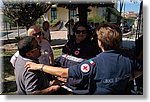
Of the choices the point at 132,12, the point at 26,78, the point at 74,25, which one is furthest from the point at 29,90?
the point at 132,12

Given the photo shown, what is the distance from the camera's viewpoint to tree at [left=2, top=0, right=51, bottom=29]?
2.62 meters

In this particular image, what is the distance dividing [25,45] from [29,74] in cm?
27

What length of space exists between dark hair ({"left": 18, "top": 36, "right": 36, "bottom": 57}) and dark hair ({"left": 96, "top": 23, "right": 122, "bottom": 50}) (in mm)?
615

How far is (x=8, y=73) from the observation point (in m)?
2.66

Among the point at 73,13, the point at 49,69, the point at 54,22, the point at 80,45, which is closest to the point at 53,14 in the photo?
the point at 54,22

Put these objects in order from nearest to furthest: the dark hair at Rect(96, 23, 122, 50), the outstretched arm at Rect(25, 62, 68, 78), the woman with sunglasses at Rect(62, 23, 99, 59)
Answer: the dark hair at Rect(96, 23, 122, 50) < the outstretched arm at Rect(25, 62, 68, 78) < the woman with sunglasses at Rect(62, 23, 99, 59)

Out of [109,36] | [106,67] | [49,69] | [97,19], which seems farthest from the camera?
[97,19]

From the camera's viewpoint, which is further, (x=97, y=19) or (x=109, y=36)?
(x=97, y=19)

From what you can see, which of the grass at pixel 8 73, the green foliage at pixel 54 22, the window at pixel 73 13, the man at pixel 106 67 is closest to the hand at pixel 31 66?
the man at pixel 106 67

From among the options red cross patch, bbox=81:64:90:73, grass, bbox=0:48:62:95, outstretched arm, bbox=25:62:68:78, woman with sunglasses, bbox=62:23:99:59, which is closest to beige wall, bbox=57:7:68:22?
woman with sunglasses, bbox=62:23:99:59

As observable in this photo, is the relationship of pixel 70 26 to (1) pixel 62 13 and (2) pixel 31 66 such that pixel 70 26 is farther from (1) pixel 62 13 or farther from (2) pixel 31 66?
(2) pixel 31 66

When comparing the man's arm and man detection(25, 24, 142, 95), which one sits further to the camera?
the man's arm

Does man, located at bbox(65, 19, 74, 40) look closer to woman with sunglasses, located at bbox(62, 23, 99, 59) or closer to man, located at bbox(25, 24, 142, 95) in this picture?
woman with sunglasses, located at bbox(62, 23, 99, 59)

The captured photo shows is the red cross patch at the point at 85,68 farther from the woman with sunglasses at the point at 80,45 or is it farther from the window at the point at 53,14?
the window at the point at 53,14
